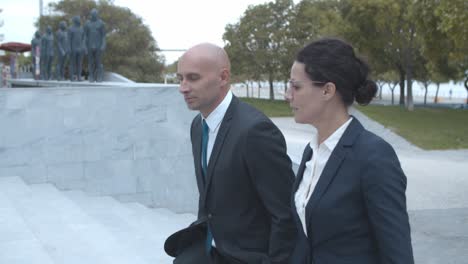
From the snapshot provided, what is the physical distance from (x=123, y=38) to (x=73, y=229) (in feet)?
97.6

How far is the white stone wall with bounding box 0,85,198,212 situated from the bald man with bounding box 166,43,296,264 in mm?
6580

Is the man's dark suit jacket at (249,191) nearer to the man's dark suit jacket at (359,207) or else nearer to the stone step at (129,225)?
the man's dark suit jacket at (359,207)

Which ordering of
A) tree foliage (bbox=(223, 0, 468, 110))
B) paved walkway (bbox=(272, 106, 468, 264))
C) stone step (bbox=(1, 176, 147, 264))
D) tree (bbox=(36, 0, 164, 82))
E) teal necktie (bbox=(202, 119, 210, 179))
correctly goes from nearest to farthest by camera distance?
teal necktie (bbox=(202, 119, 210, 179))
stone step (bbox=(1, 176, 147, 264))
paved walkway (bbox=(272, 106, 468, 264))
tree foliage (bbox=(223, 0, 468, 110))
tree (bbox=(36, 0, 164, 82))

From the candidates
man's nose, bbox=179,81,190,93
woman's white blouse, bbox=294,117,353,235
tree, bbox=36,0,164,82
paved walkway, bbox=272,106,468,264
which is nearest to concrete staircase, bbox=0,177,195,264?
paved walkway, bbox=272,106,468,264

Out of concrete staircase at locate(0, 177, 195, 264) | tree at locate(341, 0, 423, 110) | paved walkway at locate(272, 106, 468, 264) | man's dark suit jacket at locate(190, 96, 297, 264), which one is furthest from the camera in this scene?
tree at locate(341, 0, 423, 110)

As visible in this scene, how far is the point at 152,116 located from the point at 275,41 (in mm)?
24653

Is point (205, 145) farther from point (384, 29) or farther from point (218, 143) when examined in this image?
point (384, 29)

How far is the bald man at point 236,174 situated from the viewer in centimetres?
241

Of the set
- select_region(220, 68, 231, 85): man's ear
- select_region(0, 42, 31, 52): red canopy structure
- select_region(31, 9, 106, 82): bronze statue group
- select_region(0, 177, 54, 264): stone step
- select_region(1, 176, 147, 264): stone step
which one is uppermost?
select_region(0, 42, 31, 52): red canopy structure

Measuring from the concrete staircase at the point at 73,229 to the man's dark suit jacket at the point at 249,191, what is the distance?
241 cm

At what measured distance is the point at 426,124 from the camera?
2162cm

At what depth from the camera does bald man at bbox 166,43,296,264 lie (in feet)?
7.92

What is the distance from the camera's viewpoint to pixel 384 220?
1769 millimetres

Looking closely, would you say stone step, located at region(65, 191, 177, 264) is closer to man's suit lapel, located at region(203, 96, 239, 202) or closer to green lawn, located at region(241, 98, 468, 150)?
man's suit lapel, located at region(203, 96, 239, 202)
